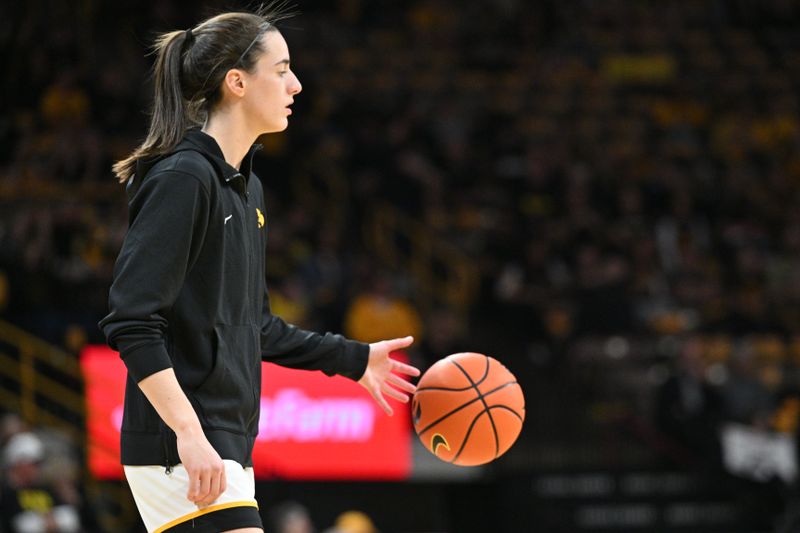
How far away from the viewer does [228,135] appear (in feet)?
10.9

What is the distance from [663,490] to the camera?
42.2 feet

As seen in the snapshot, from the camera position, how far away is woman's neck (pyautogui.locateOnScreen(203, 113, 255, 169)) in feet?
10.9

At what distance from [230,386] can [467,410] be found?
1.05m

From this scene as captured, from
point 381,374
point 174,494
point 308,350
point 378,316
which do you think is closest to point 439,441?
point 381,374

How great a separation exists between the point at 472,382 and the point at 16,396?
28.3 feet

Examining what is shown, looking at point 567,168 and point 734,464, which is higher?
point 567,168

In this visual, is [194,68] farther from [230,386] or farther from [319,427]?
[319,427]

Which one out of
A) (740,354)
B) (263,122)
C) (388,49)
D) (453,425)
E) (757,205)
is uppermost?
(388,49)

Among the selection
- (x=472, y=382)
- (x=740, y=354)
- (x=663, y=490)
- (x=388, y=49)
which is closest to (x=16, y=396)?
(x=663, y=490)

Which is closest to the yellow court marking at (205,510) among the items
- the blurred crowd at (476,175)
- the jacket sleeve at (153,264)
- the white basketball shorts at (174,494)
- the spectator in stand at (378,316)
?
the white basketball shorts at (174,494)

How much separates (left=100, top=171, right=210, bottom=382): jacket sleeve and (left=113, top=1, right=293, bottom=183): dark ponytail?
0.63 ft

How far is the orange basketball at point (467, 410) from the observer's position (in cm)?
399

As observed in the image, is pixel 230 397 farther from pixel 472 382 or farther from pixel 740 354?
pixel 740 354

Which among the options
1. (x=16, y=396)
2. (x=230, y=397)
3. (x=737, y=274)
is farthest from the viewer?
(x=737, y=274)
